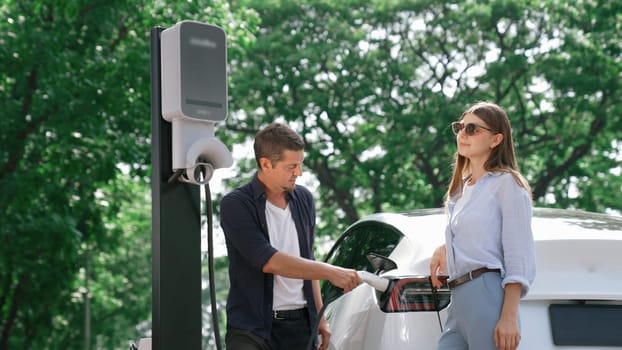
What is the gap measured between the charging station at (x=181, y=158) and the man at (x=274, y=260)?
0.26m

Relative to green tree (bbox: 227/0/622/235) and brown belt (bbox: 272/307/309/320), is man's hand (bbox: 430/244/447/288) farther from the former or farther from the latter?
green tree (bbox: 227/0/622/235)

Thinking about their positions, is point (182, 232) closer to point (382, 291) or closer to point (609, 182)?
point (382, 291)

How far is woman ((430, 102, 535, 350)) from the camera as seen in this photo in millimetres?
3428

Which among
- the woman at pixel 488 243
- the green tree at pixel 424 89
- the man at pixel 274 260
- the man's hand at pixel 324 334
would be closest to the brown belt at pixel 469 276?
the woman at pixel 488 243

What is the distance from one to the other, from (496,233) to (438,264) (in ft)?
1.48

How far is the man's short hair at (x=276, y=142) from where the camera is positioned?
4230mm

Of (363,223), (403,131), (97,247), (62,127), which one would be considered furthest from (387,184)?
(363,223)

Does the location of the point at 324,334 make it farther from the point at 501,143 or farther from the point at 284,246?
the point at 501,143

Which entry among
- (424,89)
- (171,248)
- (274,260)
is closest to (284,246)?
(274,260)

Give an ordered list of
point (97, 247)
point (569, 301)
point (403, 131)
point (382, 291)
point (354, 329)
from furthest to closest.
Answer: point (403, 131)
point (97, 247)
point (354, 329)
point (382, 291)
point (569, 301)

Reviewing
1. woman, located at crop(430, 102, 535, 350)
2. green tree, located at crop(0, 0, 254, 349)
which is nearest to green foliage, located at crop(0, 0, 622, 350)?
green tree, located at crop(0, 0, 254, 349)

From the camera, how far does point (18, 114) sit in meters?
13.4

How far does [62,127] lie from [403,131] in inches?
302

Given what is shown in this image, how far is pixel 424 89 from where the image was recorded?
1928cm
